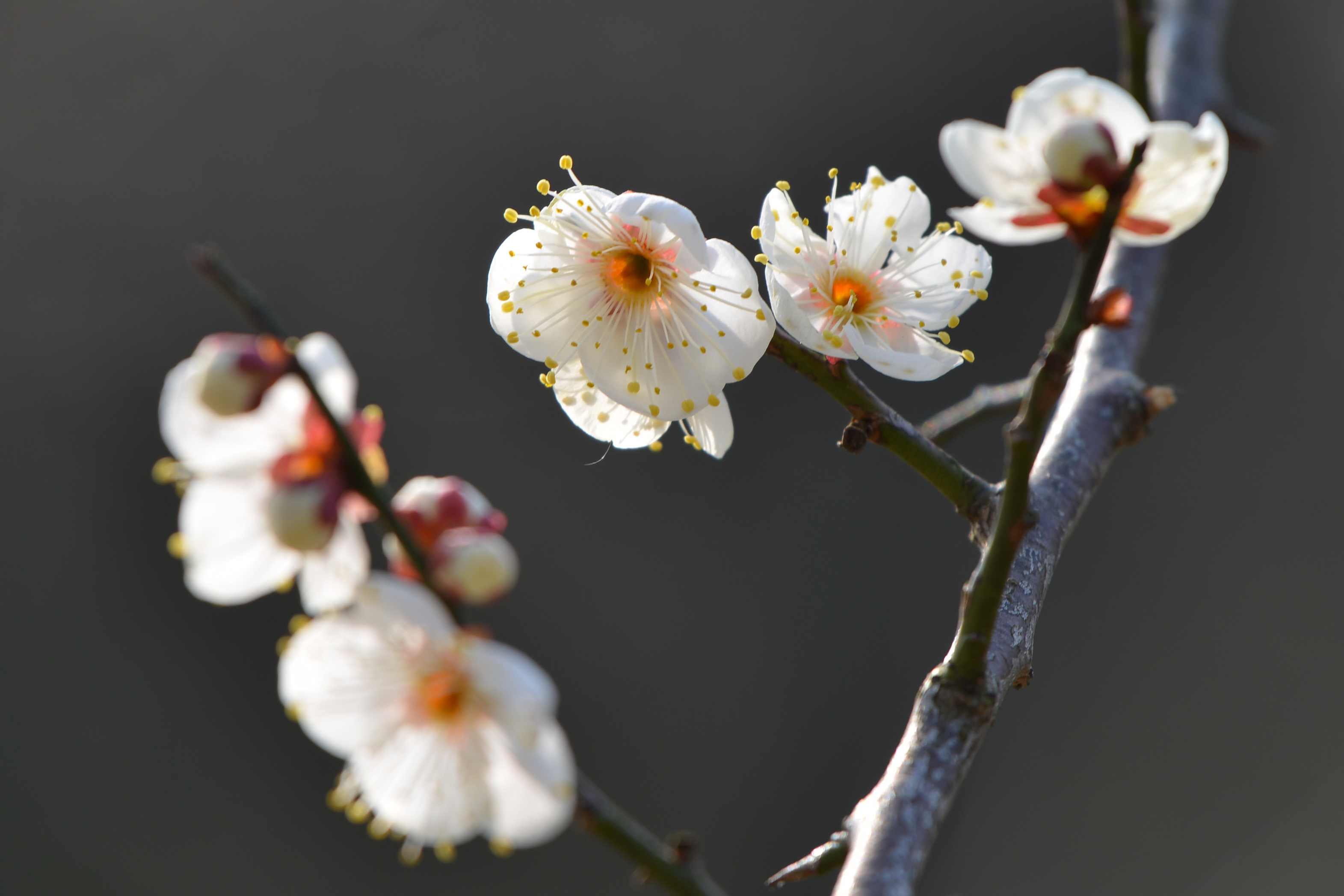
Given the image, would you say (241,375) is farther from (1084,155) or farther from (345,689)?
(1084,155)

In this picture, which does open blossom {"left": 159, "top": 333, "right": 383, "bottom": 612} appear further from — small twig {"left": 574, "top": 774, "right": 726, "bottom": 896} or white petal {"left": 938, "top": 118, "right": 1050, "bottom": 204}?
white petal {"left": 938, "top": 118, "right": 1050, "bottom": 204}

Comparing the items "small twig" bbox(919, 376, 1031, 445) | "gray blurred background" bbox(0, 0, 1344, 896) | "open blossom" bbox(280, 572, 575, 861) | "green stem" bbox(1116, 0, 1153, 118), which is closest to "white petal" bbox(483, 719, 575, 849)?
"open blossom" bbox(280, 572, 575, 861)

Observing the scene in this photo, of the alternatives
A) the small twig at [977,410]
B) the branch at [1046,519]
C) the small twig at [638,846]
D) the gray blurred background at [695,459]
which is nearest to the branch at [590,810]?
the small twig at [638,846]

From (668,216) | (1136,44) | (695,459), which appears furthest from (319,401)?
(695,459)

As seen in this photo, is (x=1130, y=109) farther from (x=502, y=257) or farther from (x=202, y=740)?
(x=202, y=740)

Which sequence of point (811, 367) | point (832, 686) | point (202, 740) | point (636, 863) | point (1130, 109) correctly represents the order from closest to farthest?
point (636, 863) < point (1130, 109) < point (811, 367) < point (202, 740) < point (832, 686)

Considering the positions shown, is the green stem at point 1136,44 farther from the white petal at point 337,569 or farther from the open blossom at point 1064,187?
the white petal at point 337,569

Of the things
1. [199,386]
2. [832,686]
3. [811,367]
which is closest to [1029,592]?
[811,367]

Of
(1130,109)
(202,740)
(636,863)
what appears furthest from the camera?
(202,740)
